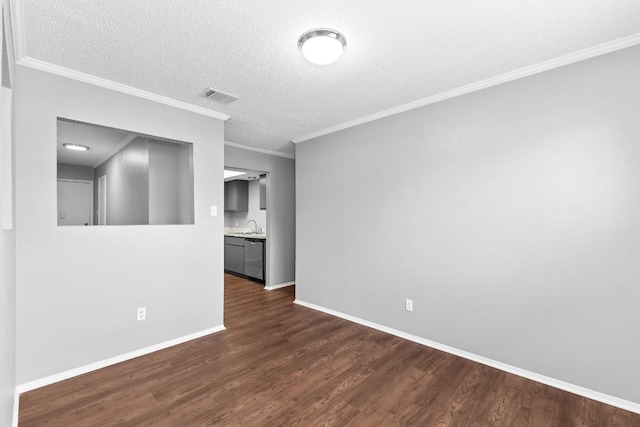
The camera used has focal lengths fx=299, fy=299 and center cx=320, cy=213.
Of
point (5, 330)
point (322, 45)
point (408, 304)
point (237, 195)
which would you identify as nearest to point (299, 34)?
point (322, 45)

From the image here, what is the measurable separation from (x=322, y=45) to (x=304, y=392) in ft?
8.23

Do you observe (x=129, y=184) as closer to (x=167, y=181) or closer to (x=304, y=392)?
(x=167, y=181)

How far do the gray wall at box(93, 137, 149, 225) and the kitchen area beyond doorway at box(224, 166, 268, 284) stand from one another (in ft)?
5.70

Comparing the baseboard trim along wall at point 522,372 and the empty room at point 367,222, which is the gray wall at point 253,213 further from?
the baseboard trim along wall at point 522,372

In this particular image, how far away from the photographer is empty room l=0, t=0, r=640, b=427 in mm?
1953

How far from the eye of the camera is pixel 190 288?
10.6 feet

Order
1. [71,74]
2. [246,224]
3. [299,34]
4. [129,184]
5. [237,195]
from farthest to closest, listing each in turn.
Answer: [246,224]
[237,195]
[129,184]
[71,74]
[299,34]

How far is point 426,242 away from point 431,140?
1.05 m

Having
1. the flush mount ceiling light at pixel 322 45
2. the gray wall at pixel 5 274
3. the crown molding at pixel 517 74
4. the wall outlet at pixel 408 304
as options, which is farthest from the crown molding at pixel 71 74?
the wall outlet at pixel 408 304

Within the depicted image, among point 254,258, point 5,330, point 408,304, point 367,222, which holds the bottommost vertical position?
point 408,304

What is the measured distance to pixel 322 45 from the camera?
2.01 metres

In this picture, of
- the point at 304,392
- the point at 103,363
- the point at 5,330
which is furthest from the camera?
the point at 103,363

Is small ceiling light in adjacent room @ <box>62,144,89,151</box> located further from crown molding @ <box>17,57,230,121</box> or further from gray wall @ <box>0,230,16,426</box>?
gray wall @ <box>0,230,16,426</box>

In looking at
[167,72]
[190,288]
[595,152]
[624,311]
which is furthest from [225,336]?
[595,152]
